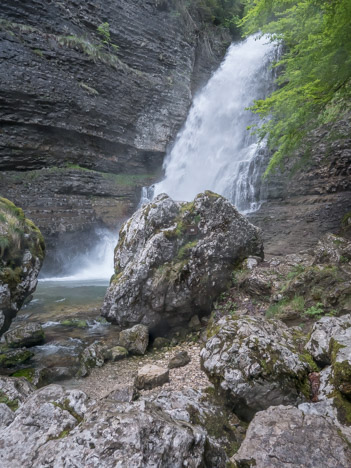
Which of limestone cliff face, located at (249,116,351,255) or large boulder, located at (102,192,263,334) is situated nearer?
large boulder, located at (102,192,263,334)

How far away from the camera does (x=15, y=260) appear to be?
548cm

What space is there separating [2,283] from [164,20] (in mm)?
26940

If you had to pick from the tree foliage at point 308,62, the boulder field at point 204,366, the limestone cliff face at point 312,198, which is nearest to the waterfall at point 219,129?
the limestone cliff face at point 312,198

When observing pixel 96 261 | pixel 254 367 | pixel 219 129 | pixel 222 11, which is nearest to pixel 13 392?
pixel 254 367

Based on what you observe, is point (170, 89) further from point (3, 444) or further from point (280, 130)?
point (3, 444)

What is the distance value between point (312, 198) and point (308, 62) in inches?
327

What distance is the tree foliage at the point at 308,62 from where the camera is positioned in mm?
5039

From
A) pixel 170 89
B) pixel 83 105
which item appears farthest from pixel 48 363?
pixel 170 89

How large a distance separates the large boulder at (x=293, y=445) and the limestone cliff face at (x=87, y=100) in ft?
58.0

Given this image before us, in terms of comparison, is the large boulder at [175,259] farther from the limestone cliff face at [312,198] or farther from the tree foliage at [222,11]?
the tree foliage at [222,11]

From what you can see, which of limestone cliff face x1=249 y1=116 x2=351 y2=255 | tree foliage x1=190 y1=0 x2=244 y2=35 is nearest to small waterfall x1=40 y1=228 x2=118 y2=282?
limestone cliff face x1=249 y1=116 x2=351 y2=255

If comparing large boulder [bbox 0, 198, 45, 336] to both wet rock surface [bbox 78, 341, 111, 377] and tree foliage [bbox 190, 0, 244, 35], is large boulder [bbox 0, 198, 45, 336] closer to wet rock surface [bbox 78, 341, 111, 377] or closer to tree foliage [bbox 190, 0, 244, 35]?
wet rock surface [bbox 78, 341, 111, 377]

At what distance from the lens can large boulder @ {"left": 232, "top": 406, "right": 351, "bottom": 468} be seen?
1990 millimetres

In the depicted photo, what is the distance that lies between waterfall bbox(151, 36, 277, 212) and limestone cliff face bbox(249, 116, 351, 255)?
15.2 feet
